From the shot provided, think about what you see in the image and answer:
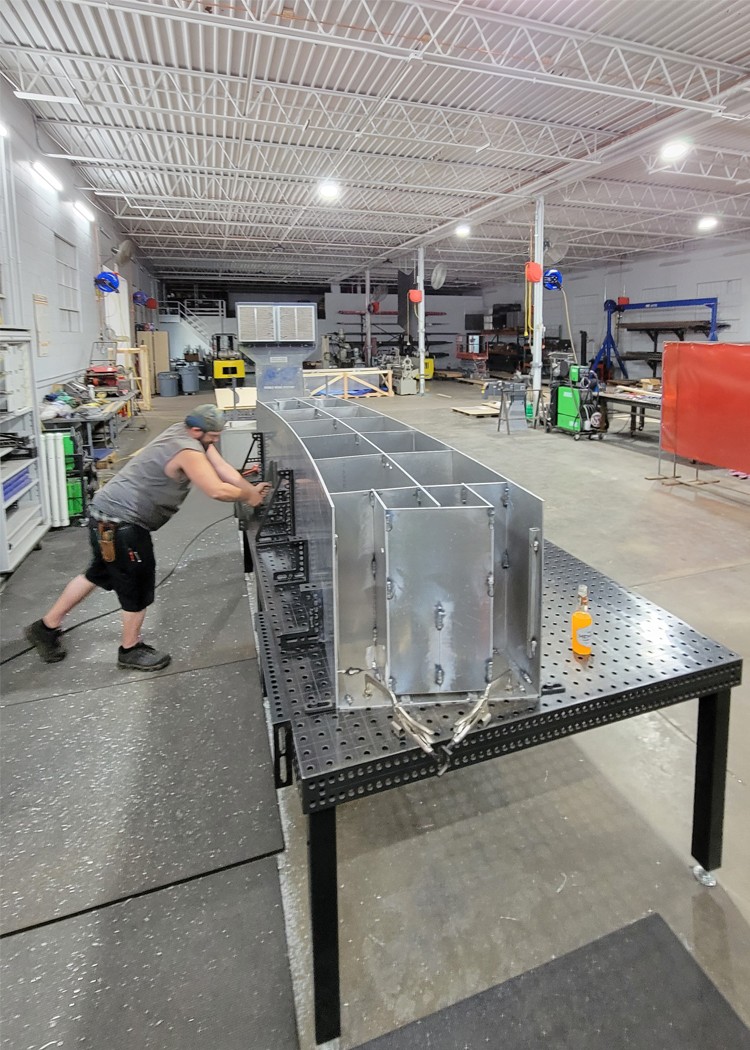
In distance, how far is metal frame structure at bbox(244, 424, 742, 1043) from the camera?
128cm

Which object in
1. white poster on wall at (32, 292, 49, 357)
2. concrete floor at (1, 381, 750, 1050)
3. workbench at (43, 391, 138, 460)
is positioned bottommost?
concrete floor at (1, 381, 750, 1050)

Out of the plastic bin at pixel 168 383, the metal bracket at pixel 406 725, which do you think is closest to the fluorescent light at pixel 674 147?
the metal bracket at pixel 406 725

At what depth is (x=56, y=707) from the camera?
2.74 meters

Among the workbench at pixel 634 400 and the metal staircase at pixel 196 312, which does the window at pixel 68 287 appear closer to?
the workbench at pixel 634 400

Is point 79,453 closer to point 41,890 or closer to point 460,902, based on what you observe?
point 41,890

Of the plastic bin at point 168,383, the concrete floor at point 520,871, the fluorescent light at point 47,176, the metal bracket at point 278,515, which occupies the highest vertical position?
the fluorescent light at point 47,176

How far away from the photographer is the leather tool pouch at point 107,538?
8.96ft

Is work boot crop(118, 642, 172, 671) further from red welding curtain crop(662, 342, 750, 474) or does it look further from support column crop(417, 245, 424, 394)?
support column crop(417, 245, 424, 394)

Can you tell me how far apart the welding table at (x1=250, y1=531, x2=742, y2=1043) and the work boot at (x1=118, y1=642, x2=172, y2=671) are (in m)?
1.25

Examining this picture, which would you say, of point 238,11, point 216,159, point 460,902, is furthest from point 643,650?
point 216,159

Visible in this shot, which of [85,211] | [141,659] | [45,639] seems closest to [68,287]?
[85,211]

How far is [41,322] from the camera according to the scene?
7340mm

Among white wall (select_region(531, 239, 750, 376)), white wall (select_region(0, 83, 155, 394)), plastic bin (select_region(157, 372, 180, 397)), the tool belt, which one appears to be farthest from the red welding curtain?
plastic bin (select_region(157, 372, 180, 397))

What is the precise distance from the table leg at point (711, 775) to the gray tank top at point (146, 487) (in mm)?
2170
